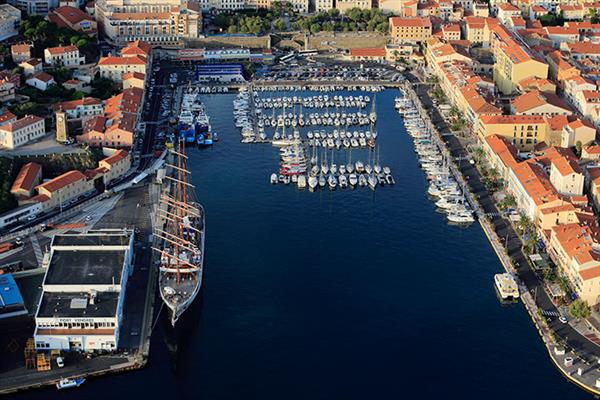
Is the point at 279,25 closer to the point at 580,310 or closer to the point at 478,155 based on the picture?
the point at 478,155

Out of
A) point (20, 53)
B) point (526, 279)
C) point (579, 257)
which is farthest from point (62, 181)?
point (579, 257)

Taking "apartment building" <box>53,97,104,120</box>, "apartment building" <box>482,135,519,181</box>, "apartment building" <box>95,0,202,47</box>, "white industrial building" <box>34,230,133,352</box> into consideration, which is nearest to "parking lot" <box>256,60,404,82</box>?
"apartment building" <box>95,0,202,47</box>

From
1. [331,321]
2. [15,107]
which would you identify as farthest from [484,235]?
[15,107]

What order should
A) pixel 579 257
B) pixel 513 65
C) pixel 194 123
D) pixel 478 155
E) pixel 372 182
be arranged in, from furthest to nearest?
pixel 513 65
pixel 194 123
pixel 478 155
pixel 372 182
pixel 579 257

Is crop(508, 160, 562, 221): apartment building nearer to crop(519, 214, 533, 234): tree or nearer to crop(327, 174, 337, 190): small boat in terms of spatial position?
crop(519, 214, 533, 234): tree

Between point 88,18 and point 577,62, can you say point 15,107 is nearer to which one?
point 88,18

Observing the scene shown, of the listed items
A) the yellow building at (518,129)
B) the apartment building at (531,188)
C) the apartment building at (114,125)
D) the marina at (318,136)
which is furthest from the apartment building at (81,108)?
the apartment building at (531,188)
